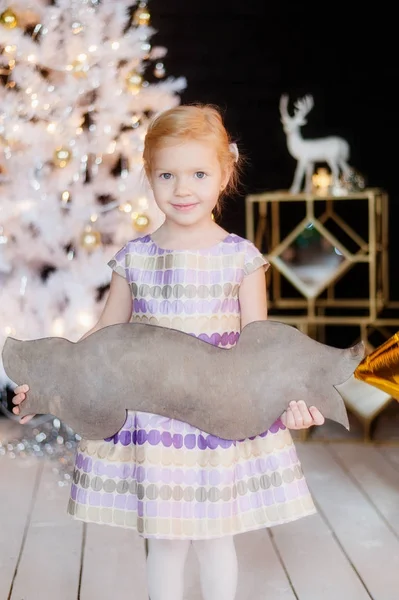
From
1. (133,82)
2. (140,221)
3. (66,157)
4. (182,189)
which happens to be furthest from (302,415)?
(133,82)

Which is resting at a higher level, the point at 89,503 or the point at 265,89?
the point at 265,89

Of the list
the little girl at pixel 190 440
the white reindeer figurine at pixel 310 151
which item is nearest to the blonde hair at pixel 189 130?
the little girl at pixel 190 440

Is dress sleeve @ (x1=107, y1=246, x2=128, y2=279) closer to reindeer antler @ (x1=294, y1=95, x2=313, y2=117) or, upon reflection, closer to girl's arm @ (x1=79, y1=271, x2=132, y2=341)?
girl's arm @ (x1=79, y1=271, x2=132, y2=341)

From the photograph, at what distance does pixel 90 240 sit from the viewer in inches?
128

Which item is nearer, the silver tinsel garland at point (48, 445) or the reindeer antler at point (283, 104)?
the silver tinsel garland at point (48, 445)

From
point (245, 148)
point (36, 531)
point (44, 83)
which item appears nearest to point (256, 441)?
point (36, 531)

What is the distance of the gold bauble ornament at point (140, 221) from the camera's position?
10.7 ft

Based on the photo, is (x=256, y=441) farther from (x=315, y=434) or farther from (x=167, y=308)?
(x=315, y=434)

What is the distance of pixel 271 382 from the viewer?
4.67 ft

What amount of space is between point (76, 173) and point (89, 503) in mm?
2001

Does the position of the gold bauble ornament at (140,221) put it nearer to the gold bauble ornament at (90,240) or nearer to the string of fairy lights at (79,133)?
the string of fairy lights at (79,133)

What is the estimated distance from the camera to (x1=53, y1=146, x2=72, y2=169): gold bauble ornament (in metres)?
3.25

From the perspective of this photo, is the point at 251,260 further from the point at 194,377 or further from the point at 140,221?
the point at 140,221

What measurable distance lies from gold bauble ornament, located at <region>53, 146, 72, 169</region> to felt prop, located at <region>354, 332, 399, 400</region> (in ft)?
5.15
